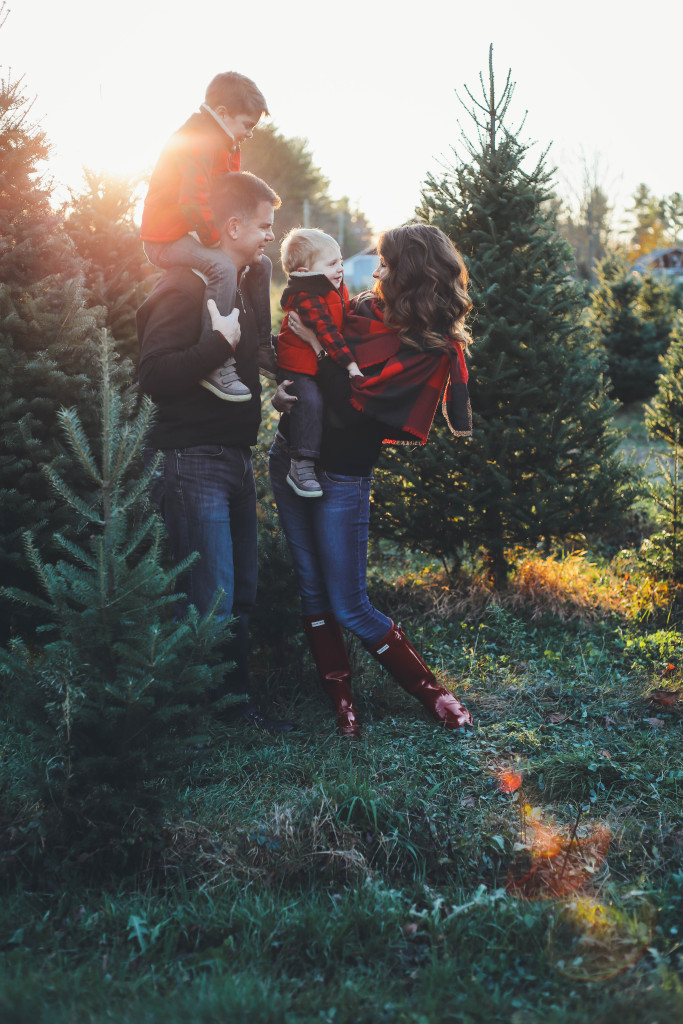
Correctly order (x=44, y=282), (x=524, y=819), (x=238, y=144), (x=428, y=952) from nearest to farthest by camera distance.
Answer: (x=428, y=952), (x=524, y=819), (x=238, y=144), (x=44, y=282)

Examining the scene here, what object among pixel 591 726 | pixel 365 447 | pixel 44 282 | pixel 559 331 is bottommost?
pixel 591 726

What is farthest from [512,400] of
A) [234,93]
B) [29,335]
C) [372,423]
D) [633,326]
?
[633,326]

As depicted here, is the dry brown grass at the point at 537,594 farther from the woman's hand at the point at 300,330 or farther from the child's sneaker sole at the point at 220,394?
the child's sneaker sole at the point at 220,394

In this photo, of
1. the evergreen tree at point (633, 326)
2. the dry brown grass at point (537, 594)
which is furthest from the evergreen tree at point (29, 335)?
the evergreen tree at point (633, 326)

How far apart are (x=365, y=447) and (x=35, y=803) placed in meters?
1.85

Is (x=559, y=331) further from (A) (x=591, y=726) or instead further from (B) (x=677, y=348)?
(B) (x=677, y=348)

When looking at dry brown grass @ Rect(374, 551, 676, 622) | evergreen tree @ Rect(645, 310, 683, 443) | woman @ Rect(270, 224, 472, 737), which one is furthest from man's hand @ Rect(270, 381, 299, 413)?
evergreen tree @ Rect(645, 310, 683, 443)

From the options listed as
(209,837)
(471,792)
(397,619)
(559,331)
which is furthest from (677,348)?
(209,837)

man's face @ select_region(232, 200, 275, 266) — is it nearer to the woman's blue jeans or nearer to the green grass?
the woman's blue jeans

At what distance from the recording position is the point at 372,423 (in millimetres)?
3248

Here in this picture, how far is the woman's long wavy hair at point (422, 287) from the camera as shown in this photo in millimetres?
3072

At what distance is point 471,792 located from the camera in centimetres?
303

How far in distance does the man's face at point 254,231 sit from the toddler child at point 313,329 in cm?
20

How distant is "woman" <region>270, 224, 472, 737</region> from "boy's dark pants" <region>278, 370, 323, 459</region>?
4cm
